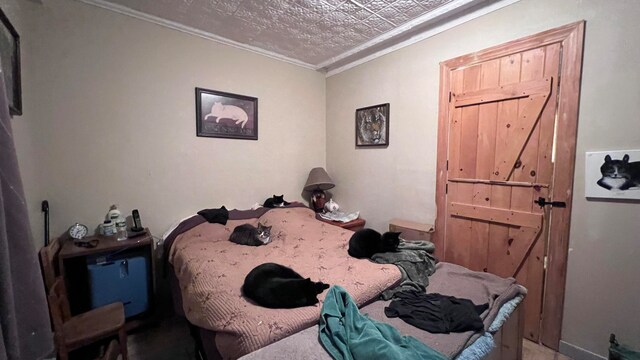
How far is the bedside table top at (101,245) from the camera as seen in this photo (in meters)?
1.69

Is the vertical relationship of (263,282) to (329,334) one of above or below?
above

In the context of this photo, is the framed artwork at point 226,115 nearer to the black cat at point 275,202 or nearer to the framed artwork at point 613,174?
the black cat at point 275,202

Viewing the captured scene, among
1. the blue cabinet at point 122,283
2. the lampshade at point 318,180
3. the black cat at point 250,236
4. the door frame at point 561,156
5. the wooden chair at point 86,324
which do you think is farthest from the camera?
the lampshade at point 318,180

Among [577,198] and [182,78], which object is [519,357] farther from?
[182,78]

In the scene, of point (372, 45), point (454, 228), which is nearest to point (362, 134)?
point (372, 45)

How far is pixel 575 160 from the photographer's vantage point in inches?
65.6

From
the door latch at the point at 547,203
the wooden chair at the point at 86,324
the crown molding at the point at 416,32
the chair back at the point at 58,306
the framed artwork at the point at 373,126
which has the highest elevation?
the crown molding at the point at 416,32

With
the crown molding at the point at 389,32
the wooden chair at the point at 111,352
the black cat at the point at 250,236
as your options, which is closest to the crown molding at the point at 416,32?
the crown molding at the point at 389,32

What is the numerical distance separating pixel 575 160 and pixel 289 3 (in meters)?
2.35

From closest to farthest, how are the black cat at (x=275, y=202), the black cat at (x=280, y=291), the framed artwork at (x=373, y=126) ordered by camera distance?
1. the black cat at (x=280, y=291)
2. the framed artwork at (x=373, y=126)
3. the black cat at (x=275, y=202)

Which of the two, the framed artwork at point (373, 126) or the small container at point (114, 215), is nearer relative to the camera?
the small container at point (114, 215)

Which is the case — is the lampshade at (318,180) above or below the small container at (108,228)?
above

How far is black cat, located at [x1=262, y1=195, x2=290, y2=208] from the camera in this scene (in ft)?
9.66

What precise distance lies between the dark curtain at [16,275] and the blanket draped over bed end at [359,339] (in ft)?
2.96
